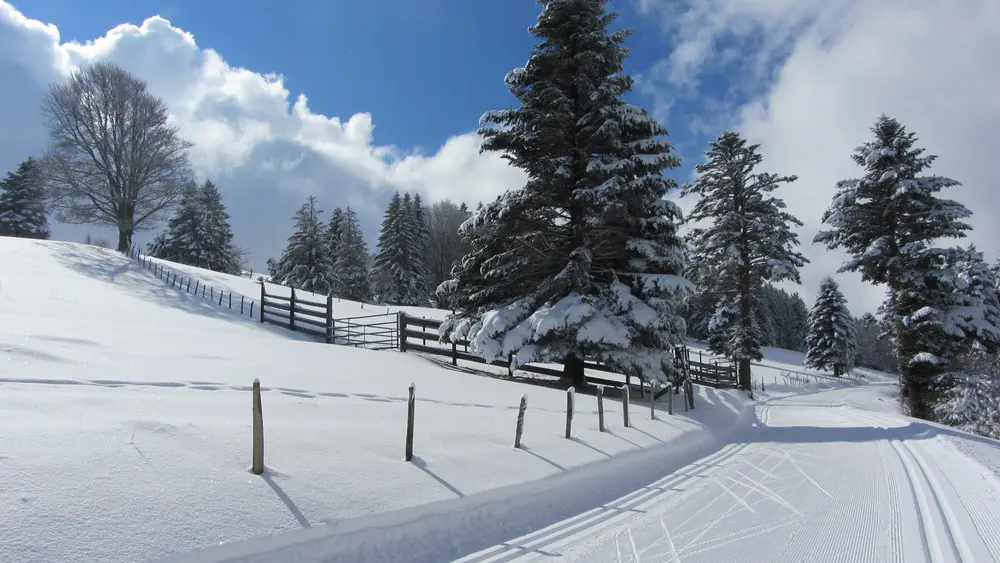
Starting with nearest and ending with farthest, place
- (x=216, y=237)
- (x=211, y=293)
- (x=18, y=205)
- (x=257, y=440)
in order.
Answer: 1. (x=257, y=440)
2. (x=211, y=293)
3. (x=18, y=205)
4. (x=216, y=237)

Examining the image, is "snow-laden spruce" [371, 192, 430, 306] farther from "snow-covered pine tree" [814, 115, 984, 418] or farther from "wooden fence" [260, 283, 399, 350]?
"snow-covered pine tree" [814, 115, 984, 418]

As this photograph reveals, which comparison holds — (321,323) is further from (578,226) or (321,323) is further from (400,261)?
(400,261)

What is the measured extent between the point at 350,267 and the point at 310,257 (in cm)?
606

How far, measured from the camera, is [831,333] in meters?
51.3

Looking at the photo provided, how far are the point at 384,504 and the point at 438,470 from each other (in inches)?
41.7

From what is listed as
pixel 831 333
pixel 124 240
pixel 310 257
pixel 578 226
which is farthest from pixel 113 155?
pixel 831 333

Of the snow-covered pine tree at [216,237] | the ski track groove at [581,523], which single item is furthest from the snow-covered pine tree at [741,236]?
the snow-covered pine tree at [216,237]

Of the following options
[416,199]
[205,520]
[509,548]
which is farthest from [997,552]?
[416,199]

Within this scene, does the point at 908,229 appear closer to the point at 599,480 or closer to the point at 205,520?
the point at 599,480

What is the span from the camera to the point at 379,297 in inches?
1966

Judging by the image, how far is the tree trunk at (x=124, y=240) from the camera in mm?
31683

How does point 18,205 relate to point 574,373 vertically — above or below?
above

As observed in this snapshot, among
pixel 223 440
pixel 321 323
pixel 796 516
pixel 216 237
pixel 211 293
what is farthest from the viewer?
pixel 216 237

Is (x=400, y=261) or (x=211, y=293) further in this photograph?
(x=400, y=261)
